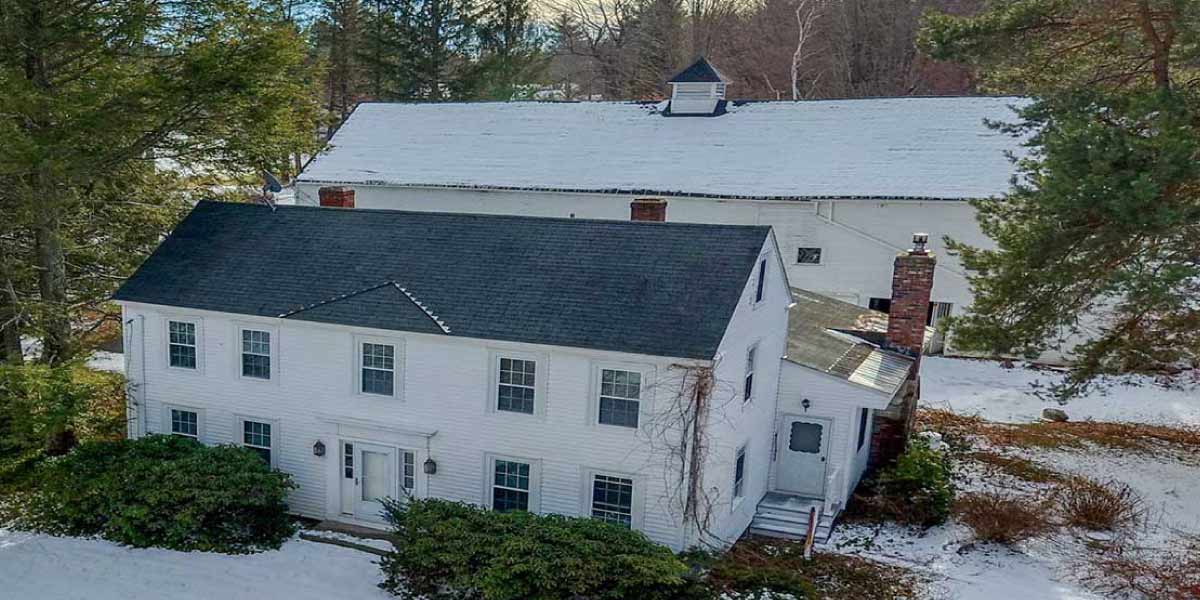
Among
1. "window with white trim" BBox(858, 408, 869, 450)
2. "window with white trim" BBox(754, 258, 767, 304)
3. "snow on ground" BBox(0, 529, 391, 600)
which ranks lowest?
"snow on ground" BBox(0, 529, 391, 600)

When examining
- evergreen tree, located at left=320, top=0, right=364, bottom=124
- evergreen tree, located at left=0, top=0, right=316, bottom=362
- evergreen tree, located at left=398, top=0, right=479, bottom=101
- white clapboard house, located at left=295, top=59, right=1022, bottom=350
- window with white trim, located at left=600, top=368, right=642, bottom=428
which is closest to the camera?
window with white trim, located at left=600, top=368, right=642, bottom=428

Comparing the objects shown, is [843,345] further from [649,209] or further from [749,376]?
[649,209]

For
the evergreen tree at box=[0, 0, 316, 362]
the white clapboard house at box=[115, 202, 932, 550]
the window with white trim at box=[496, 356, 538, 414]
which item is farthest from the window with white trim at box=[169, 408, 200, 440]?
the window with white trim at box=[496, 356, 538, 414]

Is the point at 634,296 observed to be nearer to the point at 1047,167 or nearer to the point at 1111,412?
the point at 1047,167

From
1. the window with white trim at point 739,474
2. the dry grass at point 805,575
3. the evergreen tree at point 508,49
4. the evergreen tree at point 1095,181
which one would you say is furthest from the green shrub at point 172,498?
the evergreen tree at point 508,49

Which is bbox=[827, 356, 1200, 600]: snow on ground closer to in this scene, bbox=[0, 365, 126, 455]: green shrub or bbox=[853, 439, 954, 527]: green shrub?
bbox=[853, 439, 954, 527]: green shrub

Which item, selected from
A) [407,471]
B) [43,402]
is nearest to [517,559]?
[407,471]

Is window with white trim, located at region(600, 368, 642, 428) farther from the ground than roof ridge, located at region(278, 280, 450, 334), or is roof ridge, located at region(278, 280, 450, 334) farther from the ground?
roof ridge, located at region(278, 280, 450, 334)
